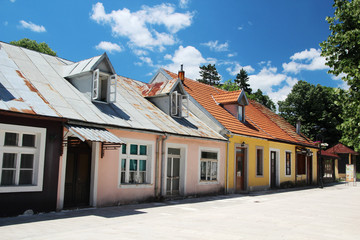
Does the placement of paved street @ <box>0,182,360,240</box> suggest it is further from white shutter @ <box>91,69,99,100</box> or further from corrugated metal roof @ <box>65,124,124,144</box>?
white shutter @ <box>91,69,99,100</box>

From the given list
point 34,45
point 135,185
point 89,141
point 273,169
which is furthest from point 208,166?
point 34,45

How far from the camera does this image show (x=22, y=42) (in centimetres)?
3612

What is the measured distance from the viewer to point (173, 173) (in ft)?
49.8

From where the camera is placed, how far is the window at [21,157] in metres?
9.19

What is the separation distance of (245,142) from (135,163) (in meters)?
8.31

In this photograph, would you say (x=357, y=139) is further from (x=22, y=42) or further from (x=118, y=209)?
(x=22, y=42)

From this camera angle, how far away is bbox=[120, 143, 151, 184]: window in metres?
12.7

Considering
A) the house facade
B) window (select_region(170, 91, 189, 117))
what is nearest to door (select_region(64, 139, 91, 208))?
the house facade

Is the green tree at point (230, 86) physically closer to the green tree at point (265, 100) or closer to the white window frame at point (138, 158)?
the green tree at point (265, 100)

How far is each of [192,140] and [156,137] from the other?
8.15 feet

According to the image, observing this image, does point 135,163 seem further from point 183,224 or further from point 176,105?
point 183,224

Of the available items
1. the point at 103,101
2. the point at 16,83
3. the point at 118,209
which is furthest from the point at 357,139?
the point at 16,83

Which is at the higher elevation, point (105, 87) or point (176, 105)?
point (105, 87)

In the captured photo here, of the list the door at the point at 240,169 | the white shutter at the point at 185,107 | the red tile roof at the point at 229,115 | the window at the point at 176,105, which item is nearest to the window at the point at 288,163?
the red tile roof at the point at 229,115
